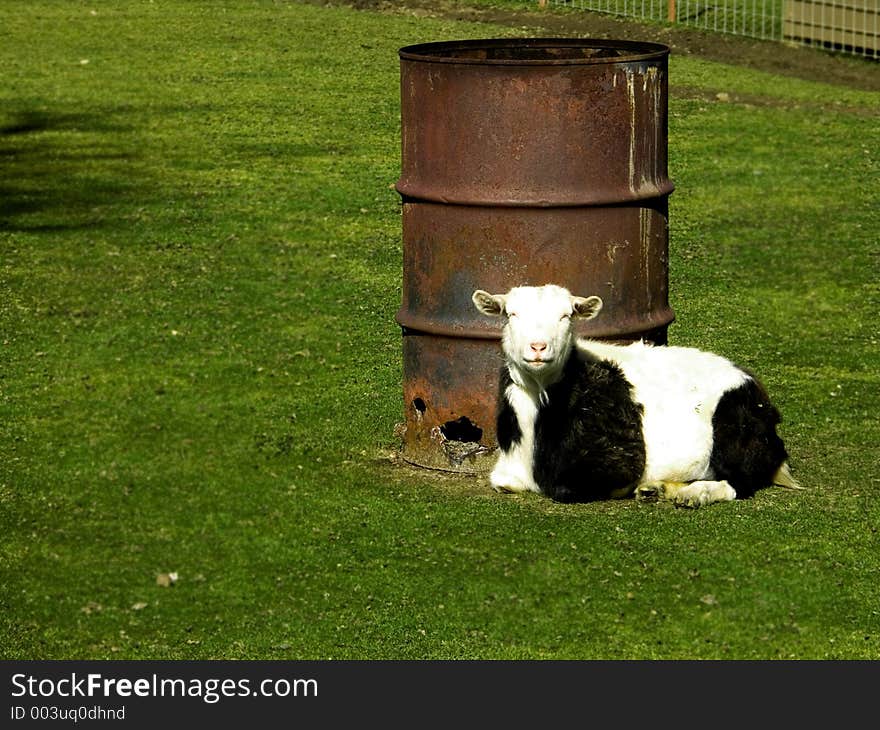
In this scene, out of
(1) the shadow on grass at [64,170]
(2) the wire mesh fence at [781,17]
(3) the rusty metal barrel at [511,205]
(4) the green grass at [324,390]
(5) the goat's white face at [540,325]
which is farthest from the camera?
(2) the wire mesh fence at [781,17]

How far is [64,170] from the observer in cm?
1769

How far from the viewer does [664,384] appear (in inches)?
346

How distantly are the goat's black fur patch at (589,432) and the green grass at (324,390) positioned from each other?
0.17 m

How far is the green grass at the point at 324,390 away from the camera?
760 cm

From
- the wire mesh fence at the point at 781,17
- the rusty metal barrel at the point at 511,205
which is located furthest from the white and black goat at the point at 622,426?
the wire mesh fence at the point at 781,17

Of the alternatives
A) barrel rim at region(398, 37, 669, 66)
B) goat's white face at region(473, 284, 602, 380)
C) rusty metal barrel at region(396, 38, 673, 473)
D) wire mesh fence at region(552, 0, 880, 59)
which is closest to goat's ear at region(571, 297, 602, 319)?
goat's white face at region(473, 284, 602, 380)

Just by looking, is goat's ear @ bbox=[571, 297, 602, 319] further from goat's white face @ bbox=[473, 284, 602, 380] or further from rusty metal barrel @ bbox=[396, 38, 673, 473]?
rusty metal barrel @ bbox=[396, 38, 673, 473]

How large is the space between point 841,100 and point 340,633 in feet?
48.3

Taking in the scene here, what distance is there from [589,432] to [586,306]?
620mm

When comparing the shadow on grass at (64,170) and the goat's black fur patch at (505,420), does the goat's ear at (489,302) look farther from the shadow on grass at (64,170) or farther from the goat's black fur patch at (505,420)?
the shadow on grass at (64,170)

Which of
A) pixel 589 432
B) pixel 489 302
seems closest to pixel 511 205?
pixel 489 302

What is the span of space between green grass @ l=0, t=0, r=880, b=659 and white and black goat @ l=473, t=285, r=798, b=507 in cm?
15

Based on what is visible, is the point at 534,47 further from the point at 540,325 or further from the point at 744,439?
the point at 744,439

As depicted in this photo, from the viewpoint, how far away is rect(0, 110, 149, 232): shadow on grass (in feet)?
52.7
